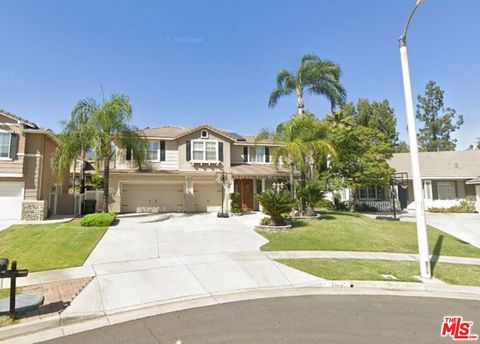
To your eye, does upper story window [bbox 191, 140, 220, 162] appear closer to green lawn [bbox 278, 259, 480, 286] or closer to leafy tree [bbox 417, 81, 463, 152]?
green lawn [bbox 278, 259, 480, 286]

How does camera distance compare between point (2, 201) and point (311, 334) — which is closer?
point (311, 334)

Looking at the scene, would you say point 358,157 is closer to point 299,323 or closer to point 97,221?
point 97,221

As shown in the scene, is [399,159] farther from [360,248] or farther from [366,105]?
[360,248]

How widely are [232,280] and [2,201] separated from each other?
16063mm

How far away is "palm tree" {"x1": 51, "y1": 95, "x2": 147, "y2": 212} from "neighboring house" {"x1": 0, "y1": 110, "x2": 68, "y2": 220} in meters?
1.88

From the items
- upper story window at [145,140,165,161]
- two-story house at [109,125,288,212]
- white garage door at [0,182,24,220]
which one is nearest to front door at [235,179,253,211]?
two-story house at [109,125,288,212]

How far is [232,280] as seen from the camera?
7.14 m

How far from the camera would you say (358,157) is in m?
21.0

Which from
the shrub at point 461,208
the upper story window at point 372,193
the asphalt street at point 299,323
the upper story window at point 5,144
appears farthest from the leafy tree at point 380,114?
the upper story window at point 5,144

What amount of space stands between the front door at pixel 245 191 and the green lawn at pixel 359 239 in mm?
7077

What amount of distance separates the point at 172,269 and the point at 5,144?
14.8 metres

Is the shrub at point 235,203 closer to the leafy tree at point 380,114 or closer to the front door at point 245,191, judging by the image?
the front door at point 245,191

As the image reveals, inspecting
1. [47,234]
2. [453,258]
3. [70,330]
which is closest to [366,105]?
[453,258]

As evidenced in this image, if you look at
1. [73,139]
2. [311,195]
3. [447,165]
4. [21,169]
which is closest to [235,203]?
[311,195]
